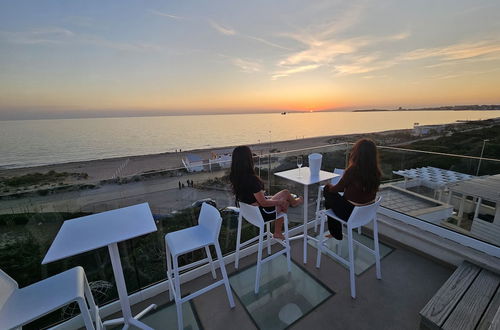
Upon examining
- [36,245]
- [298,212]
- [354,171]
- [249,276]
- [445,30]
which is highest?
[445,30]

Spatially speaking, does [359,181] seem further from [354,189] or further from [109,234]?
[109,234]

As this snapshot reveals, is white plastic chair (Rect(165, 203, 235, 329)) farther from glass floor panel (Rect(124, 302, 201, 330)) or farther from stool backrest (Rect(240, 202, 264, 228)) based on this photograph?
stool backrest (Rect(240, 202, 264, 228))

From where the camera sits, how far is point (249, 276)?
225 cm

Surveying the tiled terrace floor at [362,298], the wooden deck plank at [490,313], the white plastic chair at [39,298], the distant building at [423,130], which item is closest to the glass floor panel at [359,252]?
the tiled terrace floor at [362,298]

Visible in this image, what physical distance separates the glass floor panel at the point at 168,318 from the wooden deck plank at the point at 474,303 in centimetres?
199

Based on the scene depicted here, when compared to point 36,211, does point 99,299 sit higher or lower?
lower

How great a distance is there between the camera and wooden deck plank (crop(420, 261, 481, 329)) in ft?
4.73

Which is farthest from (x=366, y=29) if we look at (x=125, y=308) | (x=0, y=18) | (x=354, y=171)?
(x=0, y=18)

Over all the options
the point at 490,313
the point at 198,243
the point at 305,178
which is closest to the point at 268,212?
the point at 305,178

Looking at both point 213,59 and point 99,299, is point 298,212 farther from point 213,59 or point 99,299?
point 213,59

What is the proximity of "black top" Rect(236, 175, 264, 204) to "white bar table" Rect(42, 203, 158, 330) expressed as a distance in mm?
846

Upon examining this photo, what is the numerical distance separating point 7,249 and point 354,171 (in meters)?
3.32

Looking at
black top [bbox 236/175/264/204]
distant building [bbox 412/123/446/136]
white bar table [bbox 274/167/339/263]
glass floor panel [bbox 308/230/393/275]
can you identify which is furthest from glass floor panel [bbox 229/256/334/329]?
distant building [bbox 412/123/446/136]

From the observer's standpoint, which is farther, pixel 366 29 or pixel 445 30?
pixel 366 29
